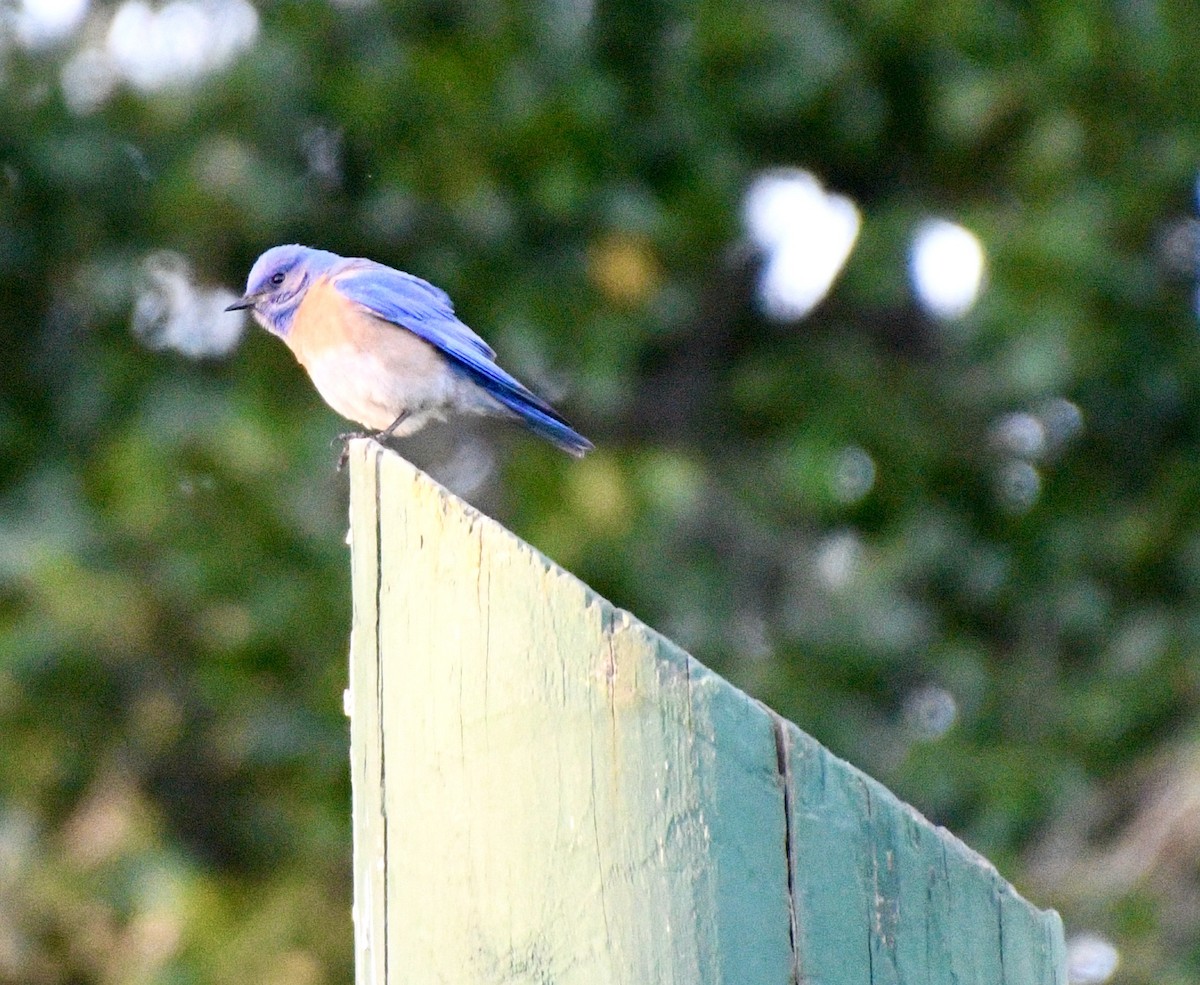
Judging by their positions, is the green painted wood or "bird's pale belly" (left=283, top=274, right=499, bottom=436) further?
"bird's pale belly" (left=283, top=274, right=499, bottom=436)

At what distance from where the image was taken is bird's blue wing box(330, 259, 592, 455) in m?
4.11

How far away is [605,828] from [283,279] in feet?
10.5

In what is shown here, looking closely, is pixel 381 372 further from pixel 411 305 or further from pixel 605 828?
pixel 605 828

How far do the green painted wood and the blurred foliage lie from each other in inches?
152

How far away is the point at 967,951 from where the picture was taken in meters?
1.66

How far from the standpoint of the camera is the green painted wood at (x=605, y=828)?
1551 millimetres

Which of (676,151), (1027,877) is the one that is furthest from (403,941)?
(676,151)

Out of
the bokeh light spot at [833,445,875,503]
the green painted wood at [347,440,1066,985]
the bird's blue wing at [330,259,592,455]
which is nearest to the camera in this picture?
the green painted wood at [347,440,1066,985]

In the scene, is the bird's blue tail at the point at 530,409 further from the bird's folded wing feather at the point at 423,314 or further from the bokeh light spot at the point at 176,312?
the bokeh light spot at the point at 176,312

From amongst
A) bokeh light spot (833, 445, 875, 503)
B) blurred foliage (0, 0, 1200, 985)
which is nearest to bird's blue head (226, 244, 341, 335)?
blurred foliage (0, 0, 1200, 985)

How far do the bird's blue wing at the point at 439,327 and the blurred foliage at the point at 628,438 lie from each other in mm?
1429

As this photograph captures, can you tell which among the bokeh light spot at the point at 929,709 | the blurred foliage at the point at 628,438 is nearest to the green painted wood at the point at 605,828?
the blurred foliage at the point at 628,438

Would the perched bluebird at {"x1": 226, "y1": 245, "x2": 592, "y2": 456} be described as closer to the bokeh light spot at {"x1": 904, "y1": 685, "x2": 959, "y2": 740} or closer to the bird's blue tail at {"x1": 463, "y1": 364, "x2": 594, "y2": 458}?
the bird's blue tail at {"x1": 463, "y1": 364, "x2": 594, "y2": 458}

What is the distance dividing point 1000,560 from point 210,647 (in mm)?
2836
